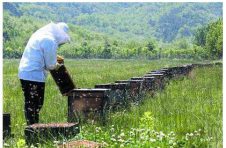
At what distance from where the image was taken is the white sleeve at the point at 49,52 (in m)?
8.51

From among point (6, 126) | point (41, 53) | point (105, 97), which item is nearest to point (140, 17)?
point (105, 97)

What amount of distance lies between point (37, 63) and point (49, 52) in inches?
10.8

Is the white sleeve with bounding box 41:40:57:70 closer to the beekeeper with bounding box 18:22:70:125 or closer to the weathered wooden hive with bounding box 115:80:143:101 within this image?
the beekeeper with bounding box 18:22:70:125

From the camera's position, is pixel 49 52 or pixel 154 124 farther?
pixel 49 52

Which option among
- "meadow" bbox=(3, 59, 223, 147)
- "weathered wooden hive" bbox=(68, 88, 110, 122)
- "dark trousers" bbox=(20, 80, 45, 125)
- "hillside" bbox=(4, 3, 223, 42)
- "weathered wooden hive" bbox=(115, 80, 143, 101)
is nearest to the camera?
"meadow" bbox=(3, 59, 223, 147)

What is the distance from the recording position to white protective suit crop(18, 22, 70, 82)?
8.54 m

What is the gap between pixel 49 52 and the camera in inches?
335

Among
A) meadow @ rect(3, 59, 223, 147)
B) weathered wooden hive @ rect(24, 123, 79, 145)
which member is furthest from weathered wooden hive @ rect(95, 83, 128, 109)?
weathered wooden hive @ rect(24, 123, 79, 145)

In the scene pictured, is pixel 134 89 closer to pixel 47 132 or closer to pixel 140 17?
pixel 47 132

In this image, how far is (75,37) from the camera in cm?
13400

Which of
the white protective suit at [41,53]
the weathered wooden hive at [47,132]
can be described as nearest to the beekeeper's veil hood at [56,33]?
the white protective suit at [41,53]

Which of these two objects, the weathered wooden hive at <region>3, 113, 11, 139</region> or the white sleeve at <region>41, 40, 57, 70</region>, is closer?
the weathered wooden hive at <region>3, 113, 11, 139</region>

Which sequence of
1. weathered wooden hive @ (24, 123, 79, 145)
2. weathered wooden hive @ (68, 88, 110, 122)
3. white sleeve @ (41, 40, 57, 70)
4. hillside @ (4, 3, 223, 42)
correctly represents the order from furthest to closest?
1. hillside @ (4, 3, 223, 42)
2. weathered wooden hive @ (68, 88, 110, 122)
3. white sleeve @ (41, 40, 57, 70)
4. weathered wooden hive @ (24, 123, 79, 145)

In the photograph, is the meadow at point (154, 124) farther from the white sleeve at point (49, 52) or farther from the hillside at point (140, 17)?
the hillside at point (140, 17)
